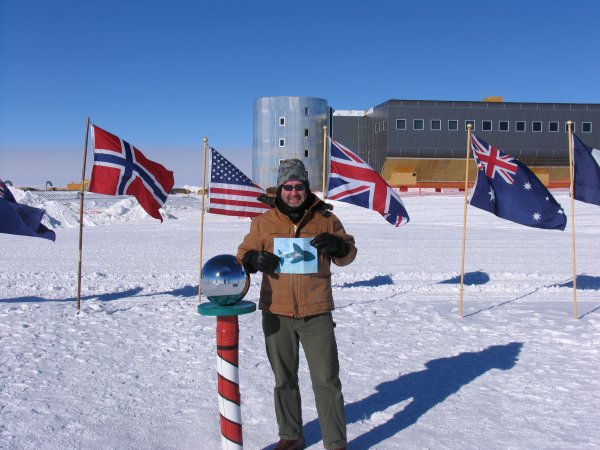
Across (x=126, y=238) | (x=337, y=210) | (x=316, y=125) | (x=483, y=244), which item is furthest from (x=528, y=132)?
(x=126, y=238)

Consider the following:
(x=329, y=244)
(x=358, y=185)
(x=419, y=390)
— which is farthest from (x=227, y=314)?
(x=358, y=185)

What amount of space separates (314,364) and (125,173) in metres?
5.23

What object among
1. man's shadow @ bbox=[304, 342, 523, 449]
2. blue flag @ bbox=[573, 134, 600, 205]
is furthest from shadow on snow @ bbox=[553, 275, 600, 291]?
man's shadow @ bbox=[304, 342, 523, 449]

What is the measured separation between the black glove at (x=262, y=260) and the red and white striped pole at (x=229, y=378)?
36 centimetres

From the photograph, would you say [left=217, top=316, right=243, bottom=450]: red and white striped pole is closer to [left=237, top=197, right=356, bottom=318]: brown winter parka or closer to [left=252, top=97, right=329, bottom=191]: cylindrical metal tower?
[left=237, top=197, right=356, bottom=318]: brown winter parka

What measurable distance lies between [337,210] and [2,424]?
1109 inches

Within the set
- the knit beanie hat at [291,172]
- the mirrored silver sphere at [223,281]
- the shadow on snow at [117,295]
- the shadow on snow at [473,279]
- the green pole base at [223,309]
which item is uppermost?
the knit beanie hat at [291,172]

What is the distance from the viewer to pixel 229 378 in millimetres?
3535

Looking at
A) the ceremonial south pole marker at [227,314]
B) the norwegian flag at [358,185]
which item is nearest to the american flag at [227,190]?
the norwegian flag at [358,185]

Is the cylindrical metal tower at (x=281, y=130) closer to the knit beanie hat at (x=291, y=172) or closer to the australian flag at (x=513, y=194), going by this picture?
the australian flag at (x=513, y=194)

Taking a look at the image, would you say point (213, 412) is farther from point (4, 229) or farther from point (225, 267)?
point (4, 229)

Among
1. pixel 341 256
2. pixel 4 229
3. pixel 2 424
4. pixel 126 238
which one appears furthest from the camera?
pixel 126 238

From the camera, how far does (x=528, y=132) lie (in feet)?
149

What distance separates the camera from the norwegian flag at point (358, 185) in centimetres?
859
